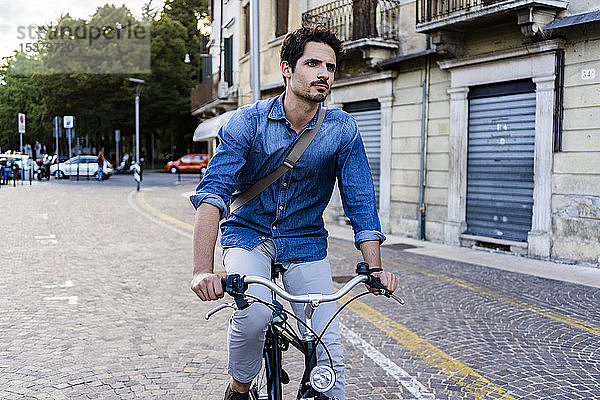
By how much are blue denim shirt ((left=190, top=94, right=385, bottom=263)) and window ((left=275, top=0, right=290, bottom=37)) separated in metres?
18.0

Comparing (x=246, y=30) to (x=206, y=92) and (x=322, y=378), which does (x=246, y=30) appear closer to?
(x=206, y=92)

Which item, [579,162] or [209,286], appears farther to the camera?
[579,162]

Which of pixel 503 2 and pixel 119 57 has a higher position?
pixel 119 57

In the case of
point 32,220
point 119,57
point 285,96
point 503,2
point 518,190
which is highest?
point 119,57

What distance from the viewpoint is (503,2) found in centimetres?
1104

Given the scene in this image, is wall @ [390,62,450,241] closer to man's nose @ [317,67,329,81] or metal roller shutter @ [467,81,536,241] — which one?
metal roller shutter @ [467,81,536,241]

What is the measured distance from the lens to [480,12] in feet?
37.8

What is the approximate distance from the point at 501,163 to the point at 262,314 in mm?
10235

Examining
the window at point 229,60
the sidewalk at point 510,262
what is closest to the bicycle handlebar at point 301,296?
the sidewalk at point 510,262

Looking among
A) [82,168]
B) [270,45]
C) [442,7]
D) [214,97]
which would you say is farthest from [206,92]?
[442,7]

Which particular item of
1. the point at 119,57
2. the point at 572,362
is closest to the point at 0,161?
the point at 119,57

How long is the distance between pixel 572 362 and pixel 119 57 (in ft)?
166

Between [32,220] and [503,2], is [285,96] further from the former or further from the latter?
[32,220]

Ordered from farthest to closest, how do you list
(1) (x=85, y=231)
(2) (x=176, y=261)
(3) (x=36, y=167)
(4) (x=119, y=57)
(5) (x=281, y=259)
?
1. (4) (x=119, y=57)
2. (3) (x=36, y=167)
3. (1) (x=85, y=231)
4. (2) (x=176, y=261)
5. (5) (x=281, y=259)
